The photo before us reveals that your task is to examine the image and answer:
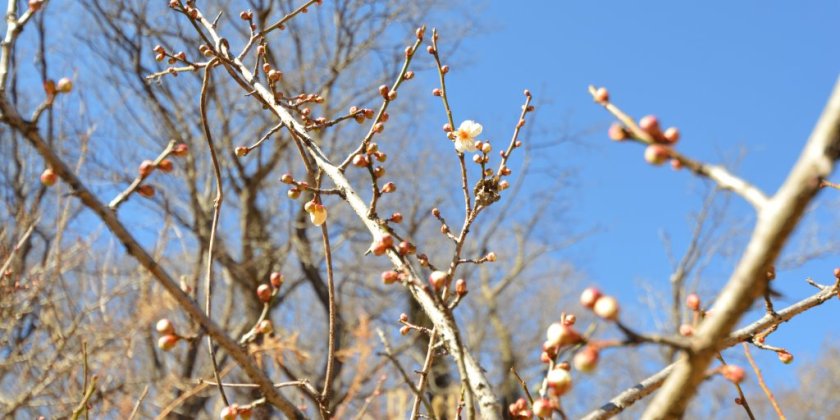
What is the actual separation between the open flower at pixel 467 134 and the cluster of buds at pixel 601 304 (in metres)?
0.79

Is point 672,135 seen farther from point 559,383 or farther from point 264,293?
point 264,293

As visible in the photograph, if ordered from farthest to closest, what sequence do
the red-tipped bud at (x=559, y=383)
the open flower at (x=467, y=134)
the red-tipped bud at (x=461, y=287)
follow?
the open flower at (x=467, y=134) < the red-tipped bud at (x=461, y=287) < the red-tipped bud at (x=559, y=383)

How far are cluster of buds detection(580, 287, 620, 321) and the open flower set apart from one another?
2.58 ft

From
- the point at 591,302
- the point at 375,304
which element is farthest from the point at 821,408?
the point at 591,302

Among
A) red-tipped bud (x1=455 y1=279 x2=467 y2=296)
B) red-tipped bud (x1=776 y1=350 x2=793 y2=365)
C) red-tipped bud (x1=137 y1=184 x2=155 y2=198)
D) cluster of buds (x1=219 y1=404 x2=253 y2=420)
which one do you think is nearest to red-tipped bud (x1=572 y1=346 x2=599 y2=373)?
red-tipped bud (x1=455 y1=279 x2=467 y2=296)

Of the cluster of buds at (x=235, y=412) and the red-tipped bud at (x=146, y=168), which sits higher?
the red-tipped bud at (x=146, y=168)

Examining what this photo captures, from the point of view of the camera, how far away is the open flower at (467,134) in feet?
Result: 4.37

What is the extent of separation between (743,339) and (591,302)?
0.63 m

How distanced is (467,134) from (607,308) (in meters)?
0.87

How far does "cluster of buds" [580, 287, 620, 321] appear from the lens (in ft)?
Answer: 1.72

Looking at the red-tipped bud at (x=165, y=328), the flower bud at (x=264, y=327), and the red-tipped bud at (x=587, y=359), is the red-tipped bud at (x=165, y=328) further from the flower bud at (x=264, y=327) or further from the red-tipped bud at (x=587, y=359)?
the red-tipped bud at (x=587, y=359)

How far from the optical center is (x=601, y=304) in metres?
0.54

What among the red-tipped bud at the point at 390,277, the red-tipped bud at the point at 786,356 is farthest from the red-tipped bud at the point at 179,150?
the red-tipped bud at the point at 786,356

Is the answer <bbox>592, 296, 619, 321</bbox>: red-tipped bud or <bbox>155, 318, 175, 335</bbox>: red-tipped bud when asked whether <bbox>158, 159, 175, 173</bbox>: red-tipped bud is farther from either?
<bbox>592, 296, 619, 321</bbox>: red-tipped bud
